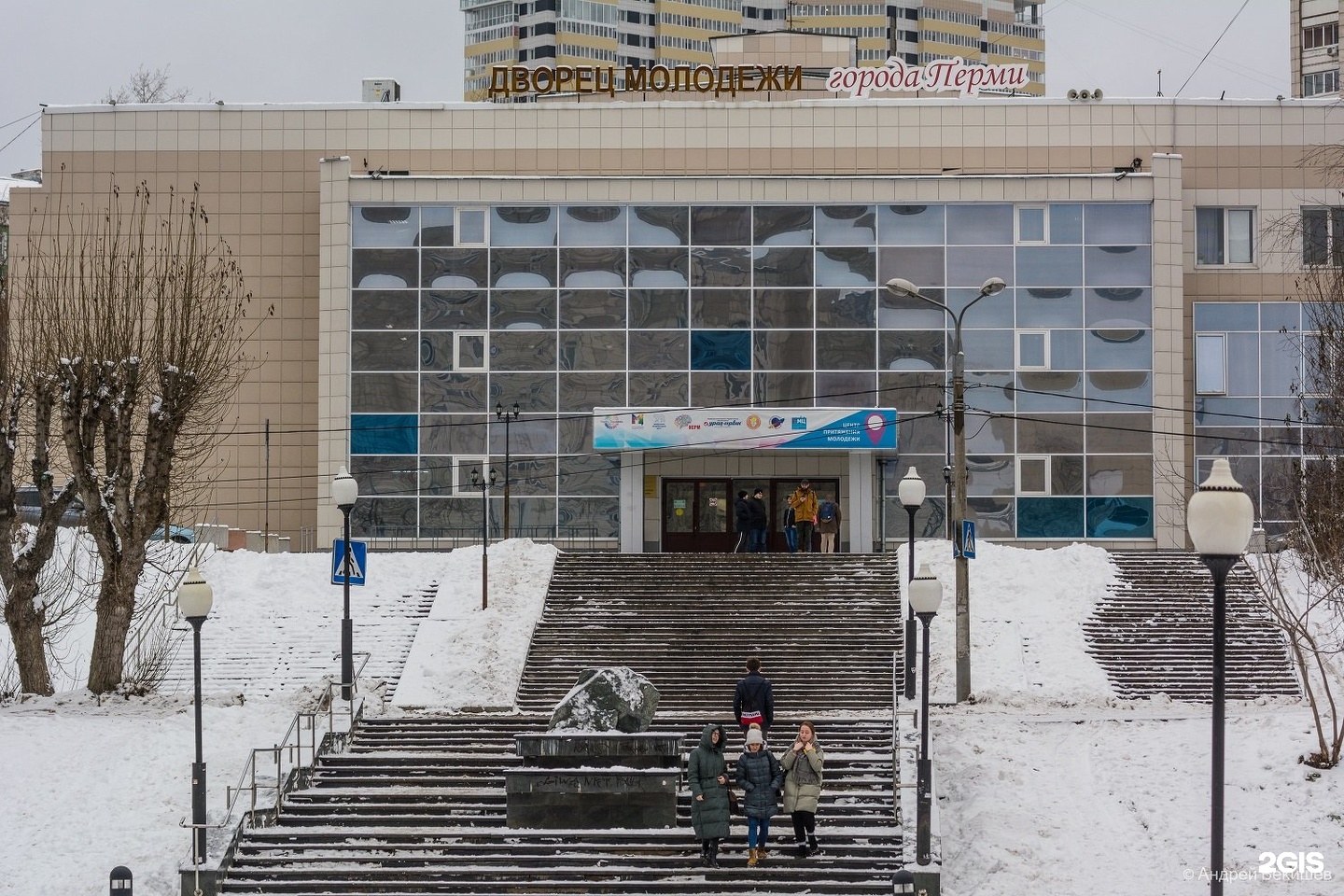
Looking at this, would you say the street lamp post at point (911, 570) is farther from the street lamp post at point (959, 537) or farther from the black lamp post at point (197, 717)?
→ the black lamp post at point (197, 717)

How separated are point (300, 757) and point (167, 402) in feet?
22.9

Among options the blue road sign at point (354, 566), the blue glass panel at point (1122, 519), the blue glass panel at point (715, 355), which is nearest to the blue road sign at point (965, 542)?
the blue road sign at point (354, 566)

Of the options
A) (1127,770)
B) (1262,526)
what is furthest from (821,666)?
(1262,526)

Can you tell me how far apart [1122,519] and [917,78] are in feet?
45.6

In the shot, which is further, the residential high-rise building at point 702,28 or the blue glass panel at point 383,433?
the residential high-rise building at point 702,28

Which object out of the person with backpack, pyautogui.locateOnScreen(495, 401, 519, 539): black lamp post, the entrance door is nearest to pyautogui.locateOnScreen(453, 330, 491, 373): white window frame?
pyautogui.locateOnScreen(495, 401, 519, 539): black lamp post

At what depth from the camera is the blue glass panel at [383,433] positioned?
44.2 m

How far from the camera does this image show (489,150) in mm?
47250

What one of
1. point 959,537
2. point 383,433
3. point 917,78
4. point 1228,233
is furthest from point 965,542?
point 917,78

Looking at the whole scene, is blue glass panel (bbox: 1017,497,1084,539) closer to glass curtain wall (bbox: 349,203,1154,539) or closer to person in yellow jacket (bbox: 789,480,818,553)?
glass curtain wall (bbox: 349,203,1154,539)

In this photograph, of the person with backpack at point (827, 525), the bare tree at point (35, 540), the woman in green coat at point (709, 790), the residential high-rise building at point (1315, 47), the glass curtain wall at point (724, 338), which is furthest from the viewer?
the residential high-rise building at point (1315, 47)

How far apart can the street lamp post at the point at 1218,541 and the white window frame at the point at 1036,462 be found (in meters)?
30.7

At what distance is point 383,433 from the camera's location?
44312 mm

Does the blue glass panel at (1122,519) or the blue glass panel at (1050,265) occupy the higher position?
the blue glass panel at (1050,265)
